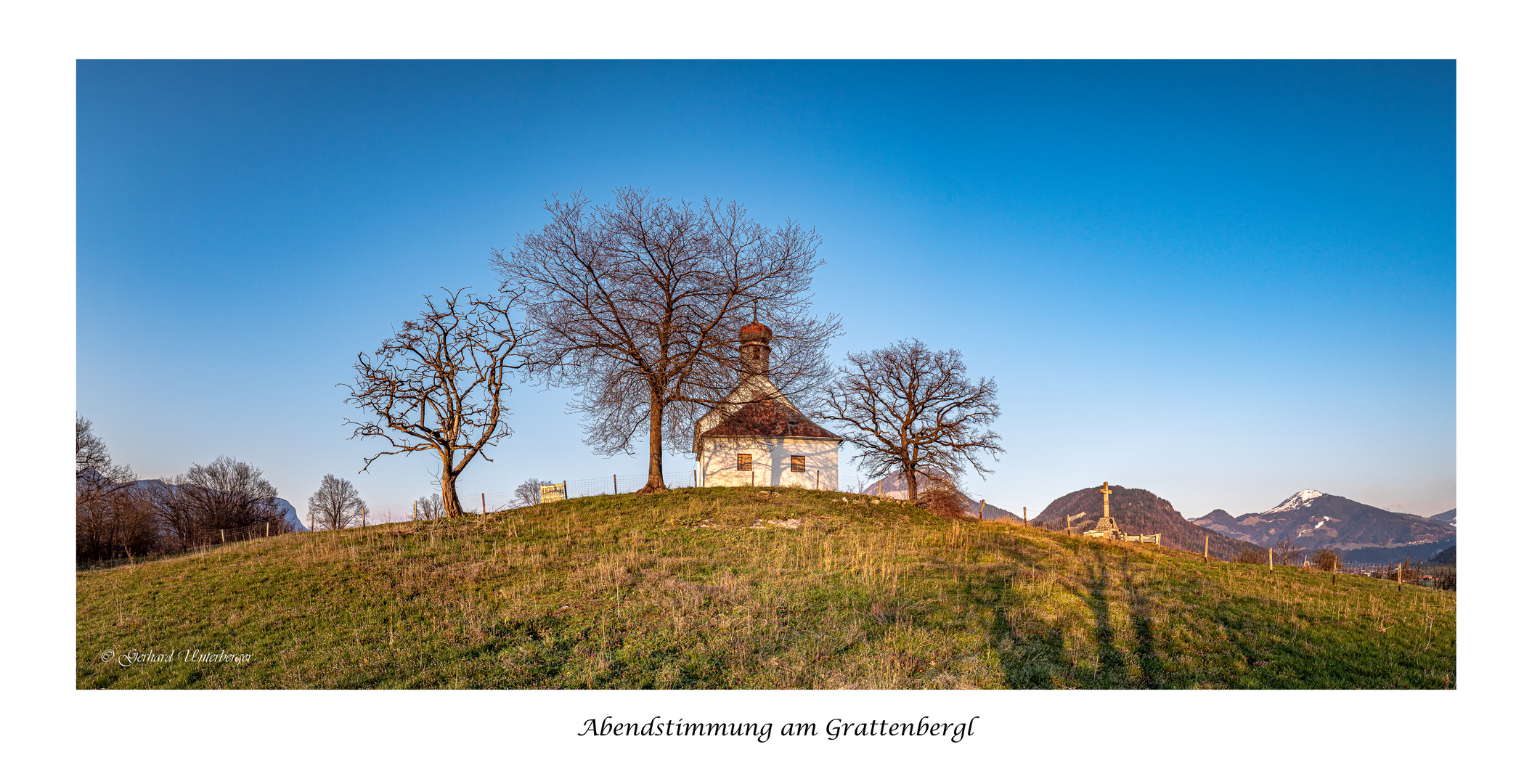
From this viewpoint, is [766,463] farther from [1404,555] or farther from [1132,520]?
[1404,555]

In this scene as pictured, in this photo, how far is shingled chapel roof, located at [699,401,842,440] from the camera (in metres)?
29.4

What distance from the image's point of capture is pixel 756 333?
95.8 ft

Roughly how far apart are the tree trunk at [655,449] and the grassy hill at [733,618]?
6.02 meters

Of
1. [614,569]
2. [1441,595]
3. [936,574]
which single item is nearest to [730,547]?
[614,569]

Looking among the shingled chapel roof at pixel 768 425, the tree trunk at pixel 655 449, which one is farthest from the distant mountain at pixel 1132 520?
the tree trunk at pixel 655 449

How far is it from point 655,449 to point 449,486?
714 centimetres

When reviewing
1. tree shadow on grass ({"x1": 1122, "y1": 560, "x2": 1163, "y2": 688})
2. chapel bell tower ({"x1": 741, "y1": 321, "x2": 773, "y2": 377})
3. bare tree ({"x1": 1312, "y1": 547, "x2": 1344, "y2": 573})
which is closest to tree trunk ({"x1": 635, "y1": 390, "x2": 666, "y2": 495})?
chapel bell tower ({"x1": 741, "y1": 321, "x2": 773, "y2": 377})

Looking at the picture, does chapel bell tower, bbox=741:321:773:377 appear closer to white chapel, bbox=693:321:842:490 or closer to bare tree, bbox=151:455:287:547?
white chapel, bbox=693:321:842:490

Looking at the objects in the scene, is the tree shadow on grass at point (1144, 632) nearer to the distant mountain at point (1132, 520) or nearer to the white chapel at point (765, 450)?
the distant mountain at point (1132, 520)

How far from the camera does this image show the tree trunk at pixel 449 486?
21609mm

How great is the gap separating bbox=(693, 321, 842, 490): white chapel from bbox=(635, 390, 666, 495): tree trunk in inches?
187

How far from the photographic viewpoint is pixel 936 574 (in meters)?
12.7
